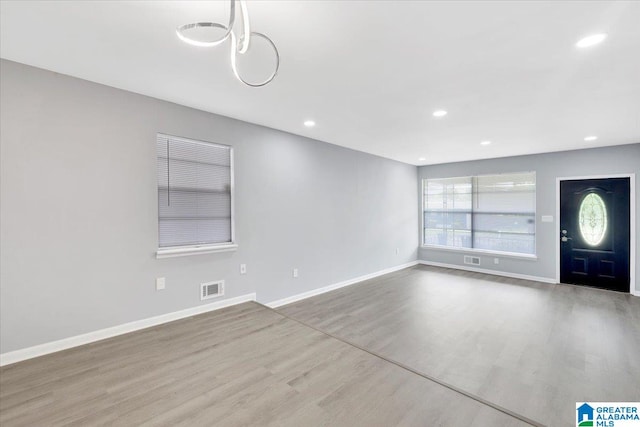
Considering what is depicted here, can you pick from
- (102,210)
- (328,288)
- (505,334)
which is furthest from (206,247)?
(505,334)

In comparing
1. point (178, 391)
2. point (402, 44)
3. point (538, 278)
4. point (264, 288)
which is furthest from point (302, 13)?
point (538, 278)

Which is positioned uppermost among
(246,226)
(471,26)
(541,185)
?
(471,26)

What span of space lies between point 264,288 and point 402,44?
132 inches

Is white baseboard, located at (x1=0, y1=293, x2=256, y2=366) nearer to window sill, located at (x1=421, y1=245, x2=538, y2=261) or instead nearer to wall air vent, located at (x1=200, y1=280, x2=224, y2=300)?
wall air vent, located at (x1=200, y1=280, x2=224, y2=300)

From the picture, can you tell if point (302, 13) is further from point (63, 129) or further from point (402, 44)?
point (63, 129)

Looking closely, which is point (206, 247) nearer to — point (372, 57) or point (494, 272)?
point (372, 57)

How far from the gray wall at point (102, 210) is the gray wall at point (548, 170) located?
4807mm

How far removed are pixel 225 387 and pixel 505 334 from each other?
3170 mm

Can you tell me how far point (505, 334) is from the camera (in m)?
3.32

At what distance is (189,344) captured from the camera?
104 inches

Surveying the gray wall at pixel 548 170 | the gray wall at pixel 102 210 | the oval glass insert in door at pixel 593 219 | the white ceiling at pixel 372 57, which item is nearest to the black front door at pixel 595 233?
the oval glass insert in door at pixel 593 219

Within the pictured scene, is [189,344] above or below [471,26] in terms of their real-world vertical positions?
below

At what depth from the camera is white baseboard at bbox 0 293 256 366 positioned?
232cm

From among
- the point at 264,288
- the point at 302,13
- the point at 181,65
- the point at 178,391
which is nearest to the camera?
the point at 302,13
